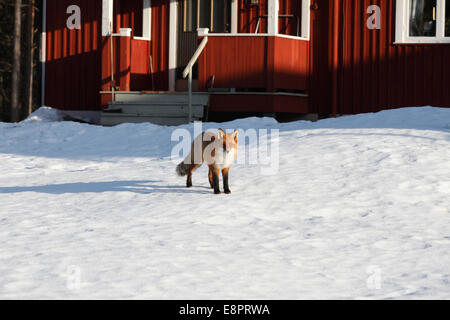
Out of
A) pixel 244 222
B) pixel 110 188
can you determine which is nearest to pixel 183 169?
pixel 110 188

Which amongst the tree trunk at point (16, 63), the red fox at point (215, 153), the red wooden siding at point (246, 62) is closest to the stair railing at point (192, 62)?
the red wooden siding at point (246, 62)

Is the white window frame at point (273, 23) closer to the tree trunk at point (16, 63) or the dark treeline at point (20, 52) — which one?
the tree trunk at point (16, 63)

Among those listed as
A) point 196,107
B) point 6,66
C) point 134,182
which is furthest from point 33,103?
point 134,182

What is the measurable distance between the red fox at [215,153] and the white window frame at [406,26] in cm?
891

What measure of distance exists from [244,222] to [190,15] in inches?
424

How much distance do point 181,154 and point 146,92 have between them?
4112mm

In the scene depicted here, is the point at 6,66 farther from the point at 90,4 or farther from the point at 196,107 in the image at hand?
the point at 196,107

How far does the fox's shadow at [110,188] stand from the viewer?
9062 millimetres

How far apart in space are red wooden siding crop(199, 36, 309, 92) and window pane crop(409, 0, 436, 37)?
114 inches

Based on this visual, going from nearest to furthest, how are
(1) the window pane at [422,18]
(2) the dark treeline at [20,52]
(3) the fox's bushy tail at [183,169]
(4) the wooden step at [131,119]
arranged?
(3) the fox's bushy tail at [183,169] < (4) the wooden step at [131,119] < (1) the window pane at [422,18] < (2) the dark treeline at [20,52]

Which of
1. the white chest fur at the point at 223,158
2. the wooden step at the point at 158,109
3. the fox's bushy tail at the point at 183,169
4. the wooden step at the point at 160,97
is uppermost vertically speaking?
the wooden step at the point at 160,97

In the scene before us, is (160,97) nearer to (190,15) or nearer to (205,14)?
(190,15)

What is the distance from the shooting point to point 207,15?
17266 mm

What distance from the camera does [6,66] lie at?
109ft
